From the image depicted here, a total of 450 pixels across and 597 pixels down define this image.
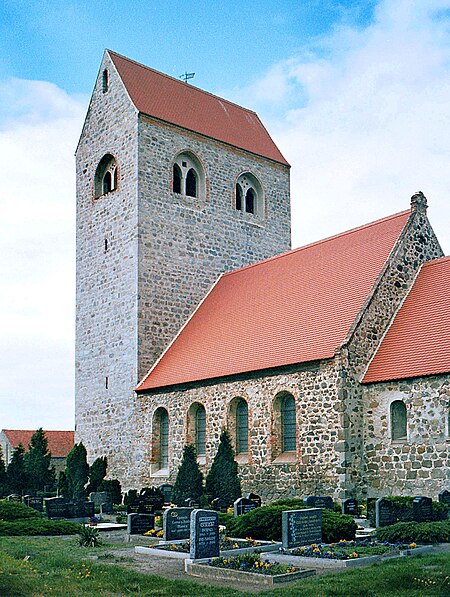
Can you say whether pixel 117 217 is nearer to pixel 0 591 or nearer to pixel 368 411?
pixel 368 411

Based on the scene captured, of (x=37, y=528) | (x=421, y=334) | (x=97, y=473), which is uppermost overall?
(x=421, y=334)

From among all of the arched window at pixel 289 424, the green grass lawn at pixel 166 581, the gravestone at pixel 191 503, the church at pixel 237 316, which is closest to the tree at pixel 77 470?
the church at pixel 237 316

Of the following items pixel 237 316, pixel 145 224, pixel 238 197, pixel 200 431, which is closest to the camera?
pixel 200 431

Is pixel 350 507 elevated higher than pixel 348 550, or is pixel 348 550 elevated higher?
pixel 350 507

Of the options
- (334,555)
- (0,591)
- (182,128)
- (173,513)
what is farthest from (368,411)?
(182,128)

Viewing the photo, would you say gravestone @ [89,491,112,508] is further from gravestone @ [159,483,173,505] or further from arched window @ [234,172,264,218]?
arched window @ [234,172,264,218]

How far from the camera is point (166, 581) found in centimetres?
1170

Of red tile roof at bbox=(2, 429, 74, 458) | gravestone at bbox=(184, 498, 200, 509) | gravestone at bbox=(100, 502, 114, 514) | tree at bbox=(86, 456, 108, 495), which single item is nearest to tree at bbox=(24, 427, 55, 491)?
tree at bbox=(86, 456, 108, 495)

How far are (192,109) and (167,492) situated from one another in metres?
17.0

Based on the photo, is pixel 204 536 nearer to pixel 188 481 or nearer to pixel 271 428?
pixel 271 428

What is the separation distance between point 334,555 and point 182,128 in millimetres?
22501

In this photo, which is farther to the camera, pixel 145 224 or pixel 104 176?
pixel 104 176

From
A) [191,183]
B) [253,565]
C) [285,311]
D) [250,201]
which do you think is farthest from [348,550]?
[250,201]

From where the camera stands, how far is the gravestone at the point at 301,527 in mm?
14320
